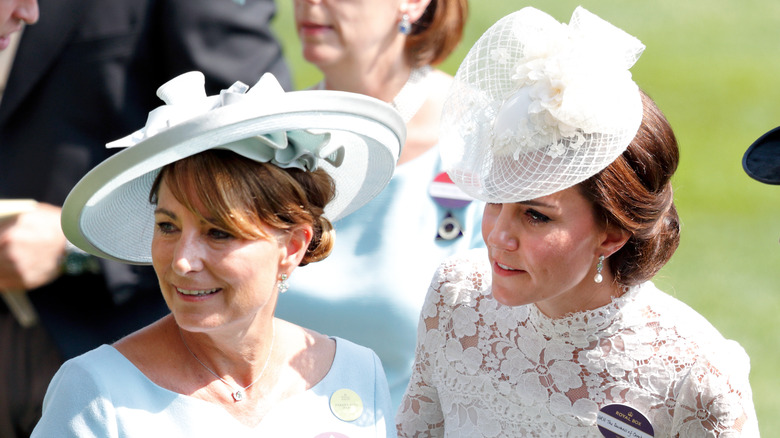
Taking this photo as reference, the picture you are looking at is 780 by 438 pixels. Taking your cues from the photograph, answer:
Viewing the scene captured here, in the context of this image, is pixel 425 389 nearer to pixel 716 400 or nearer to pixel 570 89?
pixel 716 400

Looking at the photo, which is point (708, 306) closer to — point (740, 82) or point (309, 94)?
point (740, 82)

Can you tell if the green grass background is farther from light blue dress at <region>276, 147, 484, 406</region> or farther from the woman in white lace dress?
the woman in white lace dress

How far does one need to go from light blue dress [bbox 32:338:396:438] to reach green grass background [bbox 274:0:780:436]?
421cm

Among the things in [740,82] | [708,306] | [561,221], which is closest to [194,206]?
[561,221]

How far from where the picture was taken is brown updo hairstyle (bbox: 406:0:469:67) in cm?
461

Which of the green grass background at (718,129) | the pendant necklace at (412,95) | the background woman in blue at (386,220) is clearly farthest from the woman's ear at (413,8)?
the green grass background at (718,129)

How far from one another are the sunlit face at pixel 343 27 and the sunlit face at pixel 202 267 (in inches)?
68.9

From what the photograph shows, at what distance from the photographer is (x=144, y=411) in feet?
9.06

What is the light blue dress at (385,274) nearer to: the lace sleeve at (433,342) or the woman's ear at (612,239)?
the lace sleeve at (433,342)

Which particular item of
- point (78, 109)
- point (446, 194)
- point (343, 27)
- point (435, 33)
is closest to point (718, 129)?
point (435, 33)

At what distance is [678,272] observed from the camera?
31.7 ft

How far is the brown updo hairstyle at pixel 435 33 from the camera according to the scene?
4609 millimetres

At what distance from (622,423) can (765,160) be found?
969 mm

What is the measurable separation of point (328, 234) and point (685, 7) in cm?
1378
